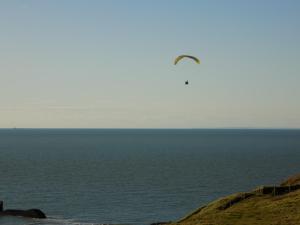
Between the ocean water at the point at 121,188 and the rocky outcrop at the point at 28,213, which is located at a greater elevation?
the ocean water at the point at 121,188

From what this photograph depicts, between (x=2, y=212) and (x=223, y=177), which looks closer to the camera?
(x=2, y=212)

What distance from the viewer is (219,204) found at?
5850 centimetres

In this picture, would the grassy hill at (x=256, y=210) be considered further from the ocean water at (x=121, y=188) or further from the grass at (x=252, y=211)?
the ocean water at (x=121, y=188)

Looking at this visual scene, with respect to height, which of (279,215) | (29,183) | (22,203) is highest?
(29,183)

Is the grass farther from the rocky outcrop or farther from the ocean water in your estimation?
the rocky outcrop

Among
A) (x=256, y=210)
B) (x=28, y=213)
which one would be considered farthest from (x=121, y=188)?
(x=256, y=210)

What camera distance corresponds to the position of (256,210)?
5238 centimetres

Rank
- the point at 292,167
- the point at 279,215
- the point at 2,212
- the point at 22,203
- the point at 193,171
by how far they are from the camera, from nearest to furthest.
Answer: the point at 279,215 < the point at 2,212 < the point at 22,203 < the point at 193,171 < the point at 292,167

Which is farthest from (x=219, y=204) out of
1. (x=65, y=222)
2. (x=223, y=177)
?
(x=223, y=177)

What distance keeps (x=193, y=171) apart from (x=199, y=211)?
8398 cm

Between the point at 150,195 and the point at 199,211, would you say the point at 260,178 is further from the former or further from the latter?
the point at 199,211

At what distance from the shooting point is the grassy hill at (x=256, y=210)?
47.1m

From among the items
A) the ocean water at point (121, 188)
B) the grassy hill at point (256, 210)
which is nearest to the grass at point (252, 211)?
the grassy hill at point (256, 210)

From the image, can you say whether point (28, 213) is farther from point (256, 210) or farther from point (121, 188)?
point (256, 210)
